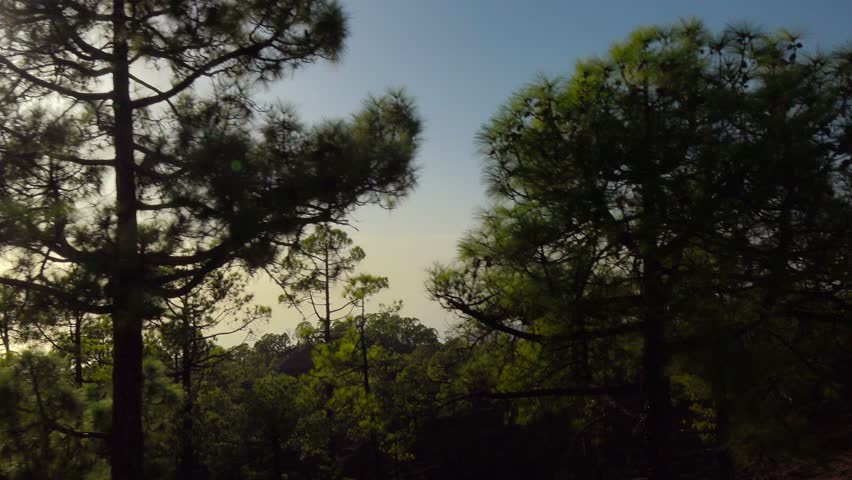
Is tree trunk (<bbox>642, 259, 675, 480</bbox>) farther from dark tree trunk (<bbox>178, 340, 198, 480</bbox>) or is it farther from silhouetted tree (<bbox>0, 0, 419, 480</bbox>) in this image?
dark tree trunk (<bbox>178, 340, 198, 480</bbox>)

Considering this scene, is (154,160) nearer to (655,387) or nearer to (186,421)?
(655,387)

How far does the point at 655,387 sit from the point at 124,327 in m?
5.43

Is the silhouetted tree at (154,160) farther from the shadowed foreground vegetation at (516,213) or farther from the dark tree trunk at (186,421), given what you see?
the dark tree trunk at (186,421)

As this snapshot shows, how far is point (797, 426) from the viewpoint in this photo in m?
5.68

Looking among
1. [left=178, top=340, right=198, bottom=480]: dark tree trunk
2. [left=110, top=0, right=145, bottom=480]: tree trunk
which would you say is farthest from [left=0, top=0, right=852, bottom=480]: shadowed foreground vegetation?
[left=178, top=340, right=198, bottom=480]: dark tree trunk

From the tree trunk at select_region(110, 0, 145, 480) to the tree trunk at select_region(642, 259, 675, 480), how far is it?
4.99 metres

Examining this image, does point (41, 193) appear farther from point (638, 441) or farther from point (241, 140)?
point (638, 441)

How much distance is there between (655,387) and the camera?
647 centimetres

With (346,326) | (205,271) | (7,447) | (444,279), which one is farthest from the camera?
(346,326)

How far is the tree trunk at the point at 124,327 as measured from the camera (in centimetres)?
593

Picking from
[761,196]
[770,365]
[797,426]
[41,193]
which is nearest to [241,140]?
[41,193]

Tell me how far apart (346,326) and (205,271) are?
1088 cm

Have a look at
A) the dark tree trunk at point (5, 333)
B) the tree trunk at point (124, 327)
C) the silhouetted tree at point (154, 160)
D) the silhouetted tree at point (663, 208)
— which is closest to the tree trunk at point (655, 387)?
the silhouetted tree at point (663, 208)

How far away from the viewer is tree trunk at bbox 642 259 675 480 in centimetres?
627
